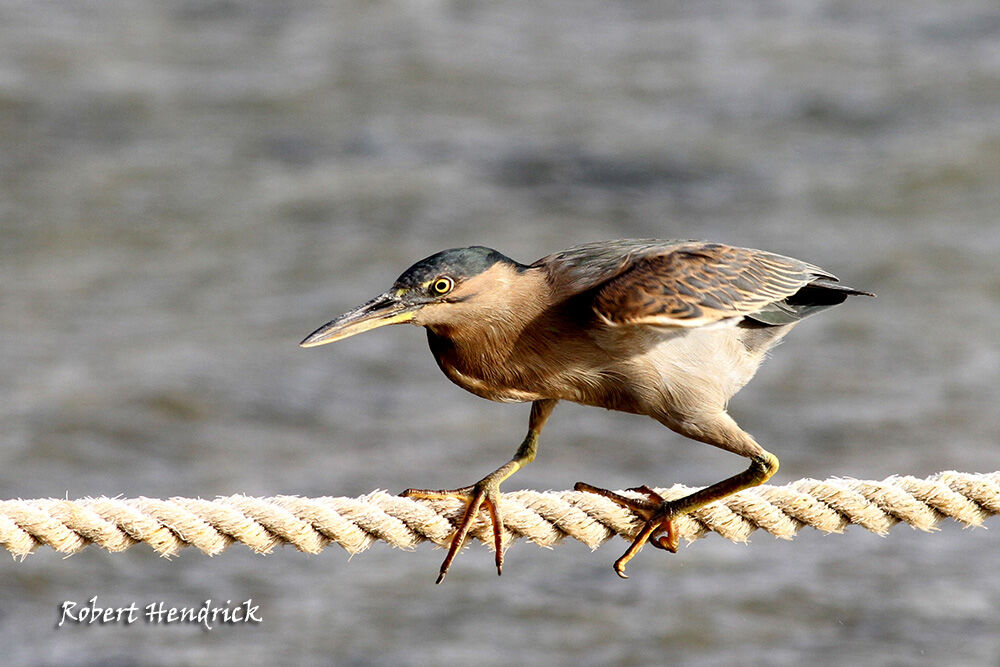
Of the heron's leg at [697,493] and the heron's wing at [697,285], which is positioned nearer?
the heron's wing at [697,285]

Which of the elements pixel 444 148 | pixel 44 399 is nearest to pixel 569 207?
pixel 444 148

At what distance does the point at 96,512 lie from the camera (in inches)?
119

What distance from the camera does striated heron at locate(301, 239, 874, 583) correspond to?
314 cm

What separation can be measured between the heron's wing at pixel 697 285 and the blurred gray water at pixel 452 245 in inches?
128

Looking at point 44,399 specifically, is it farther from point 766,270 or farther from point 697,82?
point 697,82

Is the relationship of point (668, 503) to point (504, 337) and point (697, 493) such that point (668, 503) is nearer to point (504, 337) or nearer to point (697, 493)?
point (697, 493)

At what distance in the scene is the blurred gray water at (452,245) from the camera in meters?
6.48

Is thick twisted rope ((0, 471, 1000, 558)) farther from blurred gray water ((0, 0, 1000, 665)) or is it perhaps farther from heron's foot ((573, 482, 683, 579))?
blurred gray water ((0, 0, 1000, 665))

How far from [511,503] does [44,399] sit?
6169 millimetres

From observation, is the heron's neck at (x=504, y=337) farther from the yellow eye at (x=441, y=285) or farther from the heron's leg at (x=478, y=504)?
the heron's leg at (x=478, y=504)

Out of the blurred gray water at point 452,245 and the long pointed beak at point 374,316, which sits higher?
the long pointed beak at point 374,316

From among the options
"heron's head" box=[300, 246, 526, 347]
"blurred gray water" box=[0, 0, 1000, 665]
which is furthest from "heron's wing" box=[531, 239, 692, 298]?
"blurred gray water" box=[0, 0, 1000, 665]
